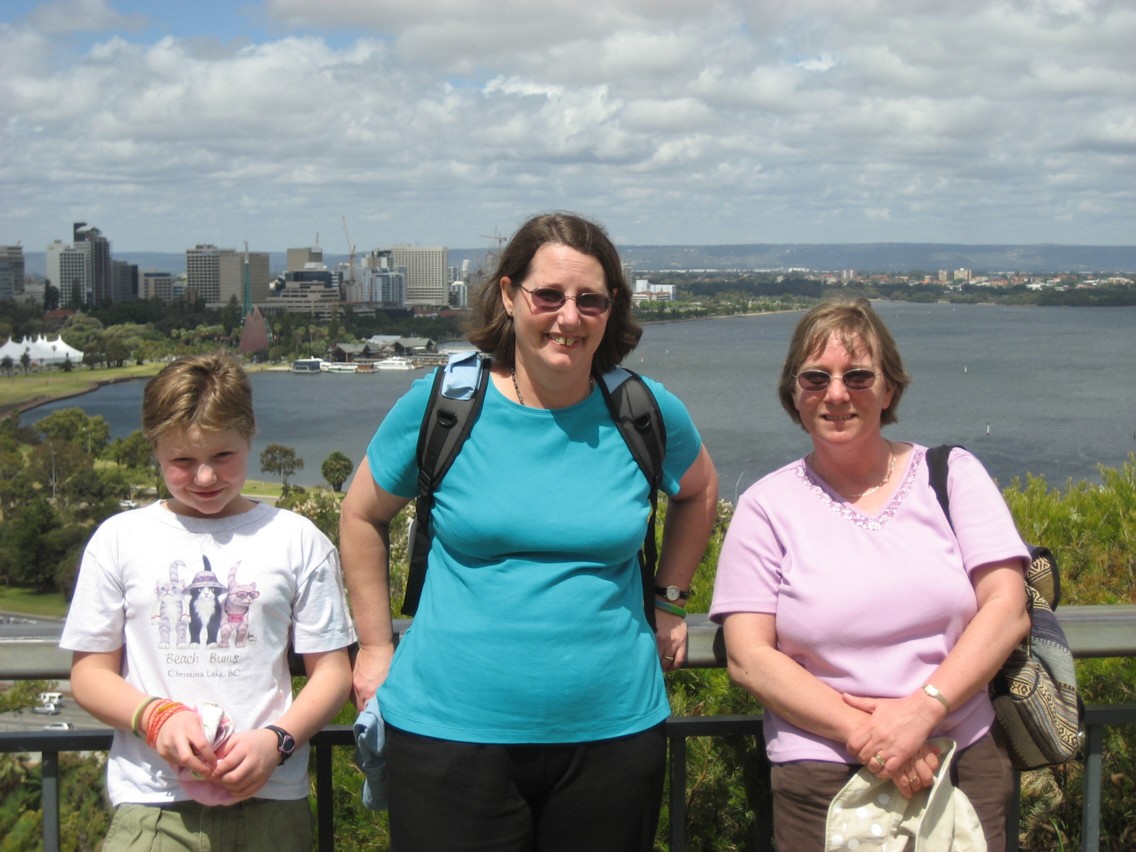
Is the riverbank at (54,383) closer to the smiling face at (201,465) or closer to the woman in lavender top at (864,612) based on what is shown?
the smiling face at (201,465)

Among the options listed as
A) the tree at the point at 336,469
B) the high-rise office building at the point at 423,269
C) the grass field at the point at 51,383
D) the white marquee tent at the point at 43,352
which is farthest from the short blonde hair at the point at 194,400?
the high-rise office building at the point at 423,269

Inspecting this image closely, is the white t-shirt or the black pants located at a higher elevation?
the white t-shirt

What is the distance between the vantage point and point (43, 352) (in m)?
92.6

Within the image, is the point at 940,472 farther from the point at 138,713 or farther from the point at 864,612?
the point at 138,713

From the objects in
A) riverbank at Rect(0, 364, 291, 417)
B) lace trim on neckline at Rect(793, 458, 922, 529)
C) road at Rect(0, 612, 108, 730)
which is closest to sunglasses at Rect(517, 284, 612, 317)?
lace trim on neckline at Rect(793, 458, 922, 529)

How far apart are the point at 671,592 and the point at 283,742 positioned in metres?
0.84

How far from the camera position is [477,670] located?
6.74ft

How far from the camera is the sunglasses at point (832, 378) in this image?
2.25m

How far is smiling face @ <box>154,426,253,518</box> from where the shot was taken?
2.06 m

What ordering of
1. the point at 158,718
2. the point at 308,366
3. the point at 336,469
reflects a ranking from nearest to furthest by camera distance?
the point at 158,718, the point at 336,469, the point at 308,366

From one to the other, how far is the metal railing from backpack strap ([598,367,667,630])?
314 millimetres

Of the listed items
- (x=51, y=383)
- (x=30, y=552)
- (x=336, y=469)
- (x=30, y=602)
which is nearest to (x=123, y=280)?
(x=51, y=383)

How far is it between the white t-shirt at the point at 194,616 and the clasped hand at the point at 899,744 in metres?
1.05

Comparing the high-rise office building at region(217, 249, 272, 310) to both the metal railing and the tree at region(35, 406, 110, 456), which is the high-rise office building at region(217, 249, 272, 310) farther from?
the metal railing
